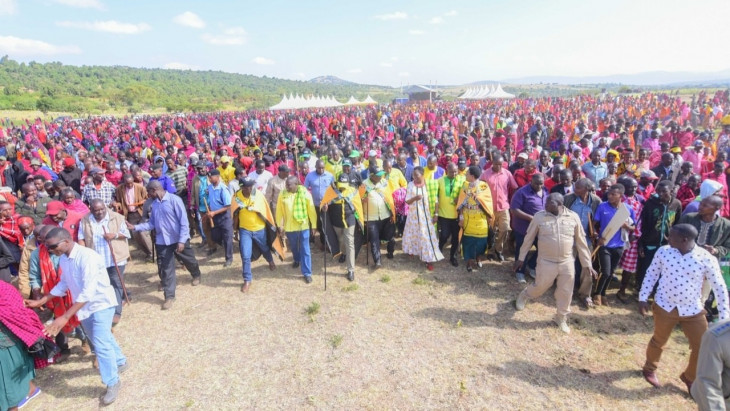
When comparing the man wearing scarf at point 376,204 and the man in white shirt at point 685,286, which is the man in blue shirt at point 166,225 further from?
the man in white shirt at point 685,286

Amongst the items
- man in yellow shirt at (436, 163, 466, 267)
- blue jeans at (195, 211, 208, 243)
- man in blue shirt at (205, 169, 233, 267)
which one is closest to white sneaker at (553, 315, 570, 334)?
man in yellow shirt at (436, 163, 466, 267)

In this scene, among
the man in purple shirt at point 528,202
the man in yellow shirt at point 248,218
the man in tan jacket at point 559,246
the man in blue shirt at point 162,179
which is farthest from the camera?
the man in blue shirt at point 162,179

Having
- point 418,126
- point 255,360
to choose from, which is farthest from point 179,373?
point 418,126

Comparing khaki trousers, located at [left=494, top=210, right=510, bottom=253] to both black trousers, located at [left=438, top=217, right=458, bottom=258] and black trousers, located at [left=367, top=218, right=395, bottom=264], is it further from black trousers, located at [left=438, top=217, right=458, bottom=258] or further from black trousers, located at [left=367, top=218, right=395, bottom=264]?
black trousers, located at [left=367, top=218, right=395, bottom=264]

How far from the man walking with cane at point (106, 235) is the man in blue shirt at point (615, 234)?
5941 millimetres

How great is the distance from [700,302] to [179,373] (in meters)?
5.02

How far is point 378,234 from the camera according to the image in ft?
21.0

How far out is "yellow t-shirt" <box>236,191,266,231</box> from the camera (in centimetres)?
570

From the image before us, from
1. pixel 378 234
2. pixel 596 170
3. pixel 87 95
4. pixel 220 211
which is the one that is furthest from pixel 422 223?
pixel 87 95

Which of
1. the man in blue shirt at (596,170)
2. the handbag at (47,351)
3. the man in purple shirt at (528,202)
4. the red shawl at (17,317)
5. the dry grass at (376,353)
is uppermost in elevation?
the man in blue shirt at (596,170)

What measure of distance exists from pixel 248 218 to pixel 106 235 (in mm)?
1800

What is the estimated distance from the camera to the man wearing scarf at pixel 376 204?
6164mm

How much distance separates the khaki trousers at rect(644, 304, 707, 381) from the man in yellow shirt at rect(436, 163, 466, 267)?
2.96 metres

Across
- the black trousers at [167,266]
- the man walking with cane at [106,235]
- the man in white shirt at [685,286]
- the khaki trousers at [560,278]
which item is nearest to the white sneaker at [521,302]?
the khaki trousers at [560,278]
